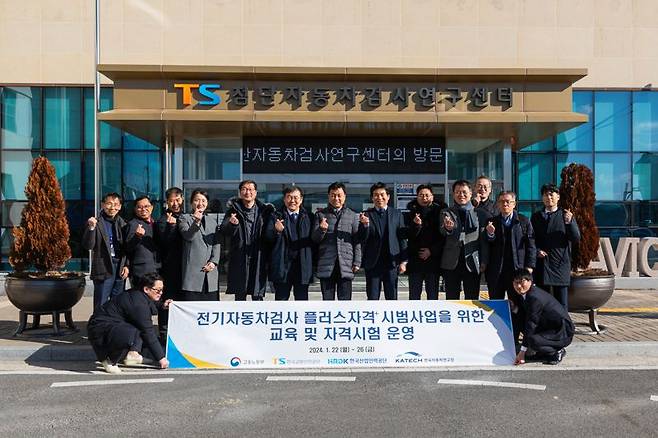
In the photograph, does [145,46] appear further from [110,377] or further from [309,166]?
[110,377]

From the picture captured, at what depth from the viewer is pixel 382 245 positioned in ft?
25.1

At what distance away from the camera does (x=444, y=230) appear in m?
7.42

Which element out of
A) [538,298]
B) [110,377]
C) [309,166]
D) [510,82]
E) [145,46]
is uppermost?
[145,46]

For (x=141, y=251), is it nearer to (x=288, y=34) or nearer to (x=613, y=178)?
(x=288, y=34)

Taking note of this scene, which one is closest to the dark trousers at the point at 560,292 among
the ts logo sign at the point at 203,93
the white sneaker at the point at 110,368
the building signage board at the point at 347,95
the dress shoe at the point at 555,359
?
the dress shoe at the point at 555,359

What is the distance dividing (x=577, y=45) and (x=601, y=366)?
11780mm

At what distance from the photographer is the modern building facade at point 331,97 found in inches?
468

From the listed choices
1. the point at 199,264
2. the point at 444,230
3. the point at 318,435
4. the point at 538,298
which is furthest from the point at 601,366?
the point at 199,264

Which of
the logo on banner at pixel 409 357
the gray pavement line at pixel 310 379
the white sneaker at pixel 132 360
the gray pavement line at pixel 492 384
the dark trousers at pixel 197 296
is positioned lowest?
the gray pavement line at pixel 310 379

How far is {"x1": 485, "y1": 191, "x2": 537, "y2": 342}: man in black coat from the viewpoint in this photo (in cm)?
723

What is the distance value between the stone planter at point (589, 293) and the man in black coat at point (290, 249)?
340 cm

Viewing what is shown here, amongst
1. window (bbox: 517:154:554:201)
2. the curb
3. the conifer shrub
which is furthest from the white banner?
window (bbox: 517:154:554:201)

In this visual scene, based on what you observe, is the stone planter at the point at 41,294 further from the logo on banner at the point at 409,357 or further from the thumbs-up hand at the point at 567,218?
the thumbs-up hand at the point at 567,218

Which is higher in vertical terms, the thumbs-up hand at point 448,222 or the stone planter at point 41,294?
the thumbs-up hand at point 448,222
